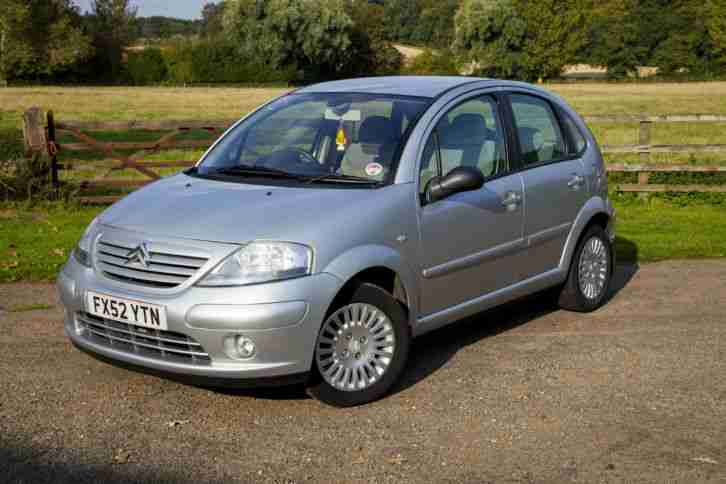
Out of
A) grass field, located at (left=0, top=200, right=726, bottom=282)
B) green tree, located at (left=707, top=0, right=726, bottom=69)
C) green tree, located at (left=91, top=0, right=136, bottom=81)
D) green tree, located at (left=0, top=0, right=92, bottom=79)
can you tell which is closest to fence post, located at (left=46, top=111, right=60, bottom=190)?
grass field, located at (left=0, top=200, right=726, bottom=282)

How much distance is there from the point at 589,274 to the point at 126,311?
4.04 m

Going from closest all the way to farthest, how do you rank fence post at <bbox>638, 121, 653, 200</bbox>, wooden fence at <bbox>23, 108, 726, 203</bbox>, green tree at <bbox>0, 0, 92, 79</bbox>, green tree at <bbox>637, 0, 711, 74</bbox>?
wooden fence at <bbox>23, 108, 726, 203</bbox>
fence post at <bbox>638, 121, 653, 200</bbox>
green tree at <bbox>0, 0, 92, 79</bbox>
green tree at <bbox>637, 0, 711, 74</bbox>

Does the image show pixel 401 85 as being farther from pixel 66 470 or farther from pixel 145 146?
pixel 145 146

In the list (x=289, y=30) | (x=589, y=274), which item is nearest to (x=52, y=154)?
(x=589, y=274)

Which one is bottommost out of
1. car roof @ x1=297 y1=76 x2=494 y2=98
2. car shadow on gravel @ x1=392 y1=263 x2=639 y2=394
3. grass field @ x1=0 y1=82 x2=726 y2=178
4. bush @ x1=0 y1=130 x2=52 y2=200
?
grass field @ x1=0 y1=82 x2=726 y2=178

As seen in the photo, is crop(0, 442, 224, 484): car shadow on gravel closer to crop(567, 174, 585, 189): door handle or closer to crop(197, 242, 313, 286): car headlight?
crop(197, 242, 313, 286): car headlight

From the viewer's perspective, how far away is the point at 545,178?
7.07m

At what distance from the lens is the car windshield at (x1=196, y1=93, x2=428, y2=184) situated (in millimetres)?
6094

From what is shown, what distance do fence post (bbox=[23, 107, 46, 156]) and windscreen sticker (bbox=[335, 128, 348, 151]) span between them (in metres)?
7.99

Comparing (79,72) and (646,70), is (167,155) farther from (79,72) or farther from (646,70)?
(646,70)

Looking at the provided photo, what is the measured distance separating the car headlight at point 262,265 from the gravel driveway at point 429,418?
0.80 metres

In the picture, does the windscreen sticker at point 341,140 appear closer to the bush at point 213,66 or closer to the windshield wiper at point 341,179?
the windshield wiper at point 341,179

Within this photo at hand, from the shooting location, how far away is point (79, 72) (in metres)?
73.6

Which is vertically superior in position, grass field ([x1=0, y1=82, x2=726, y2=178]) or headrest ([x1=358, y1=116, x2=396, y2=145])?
headrest ([x1=358, y1=116, x2=396, y2=145])
